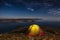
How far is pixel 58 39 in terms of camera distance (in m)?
15.9

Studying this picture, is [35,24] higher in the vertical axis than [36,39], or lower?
higher

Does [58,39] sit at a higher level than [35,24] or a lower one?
lower

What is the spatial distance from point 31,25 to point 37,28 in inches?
47.1

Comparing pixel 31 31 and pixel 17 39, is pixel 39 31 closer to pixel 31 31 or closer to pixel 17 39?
pixel 31 31

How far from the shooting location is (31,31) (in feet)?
59.4

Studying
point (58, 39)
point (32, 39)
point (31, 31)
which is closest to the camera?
point (32, 39)

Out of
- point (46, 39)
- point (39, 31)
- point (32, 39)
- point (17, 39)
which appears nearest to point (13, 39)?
point (17, 39)

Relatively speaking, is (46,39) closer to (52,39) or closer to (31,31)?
(52,39)

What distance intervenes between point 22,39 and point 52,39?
303 cm

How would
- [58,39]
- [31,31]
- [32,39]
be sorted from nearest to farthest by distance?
[32,39] → [58,39] → [31,31]

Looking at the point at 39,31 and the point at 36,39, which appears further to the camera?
the point at 39,31

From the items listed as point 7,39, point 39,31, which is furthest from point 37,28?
point 7,39

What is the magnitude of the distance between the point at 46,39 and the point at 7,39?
380 centimetres

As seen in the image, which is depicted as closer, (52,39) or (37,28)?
(52,39)
